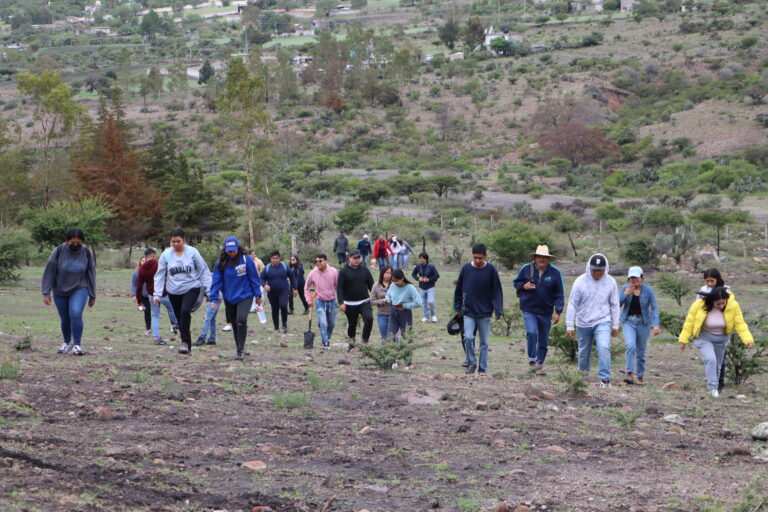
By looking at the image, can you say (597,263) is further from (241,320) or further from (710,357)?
(241,320)

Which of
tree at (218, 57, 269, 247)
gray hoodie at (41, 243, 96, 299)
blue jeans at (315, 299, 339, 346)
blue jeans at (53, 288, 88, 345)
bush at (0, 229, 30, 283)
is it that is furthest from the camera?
tree at (218, 57, 269, 247)

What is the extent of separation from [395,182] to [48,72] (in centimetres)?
2650

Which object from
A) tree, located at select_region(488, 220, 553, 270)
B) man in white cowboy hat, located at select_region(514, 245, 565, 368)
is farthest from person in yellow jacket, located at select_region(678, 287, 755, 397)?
tree, located at select_region(488, 220, 553, 270)

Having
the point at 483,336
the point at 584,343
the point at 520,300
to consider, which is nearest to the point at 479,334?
the point at 483,336

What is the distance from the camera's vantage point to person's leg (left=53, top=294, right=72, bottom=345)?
35.9ft

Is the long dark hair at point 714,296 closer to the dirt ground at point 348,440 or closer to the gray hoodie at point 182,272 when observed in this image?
the dirt ground at point 348,440

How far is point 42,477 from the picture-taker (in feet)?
18.3

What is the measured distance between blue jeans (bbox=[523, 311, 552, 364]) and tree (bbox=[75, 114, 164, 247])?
27.7 metres

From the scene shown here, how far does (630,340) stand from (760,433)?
4.02 metres

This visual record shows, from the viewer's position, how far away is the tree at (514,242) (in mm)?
32062

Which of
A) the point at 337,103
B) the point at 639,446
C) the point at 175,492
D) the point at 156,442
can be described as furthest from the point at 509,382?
the point at 337,103

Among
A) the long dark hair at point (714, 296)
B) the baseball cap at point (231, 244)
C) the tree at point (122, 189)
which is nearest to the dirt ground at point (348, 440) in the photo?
the long dark hair at point (714, 296)

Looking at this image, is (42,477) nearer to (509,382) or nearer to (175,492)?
(175,492)

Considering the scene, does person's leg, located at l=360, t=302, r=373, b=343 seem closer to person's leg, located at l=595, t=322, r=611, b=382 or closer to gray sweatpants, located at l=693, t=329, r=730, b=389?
person's leg, located at l=595, t=322, r=611, b=382
